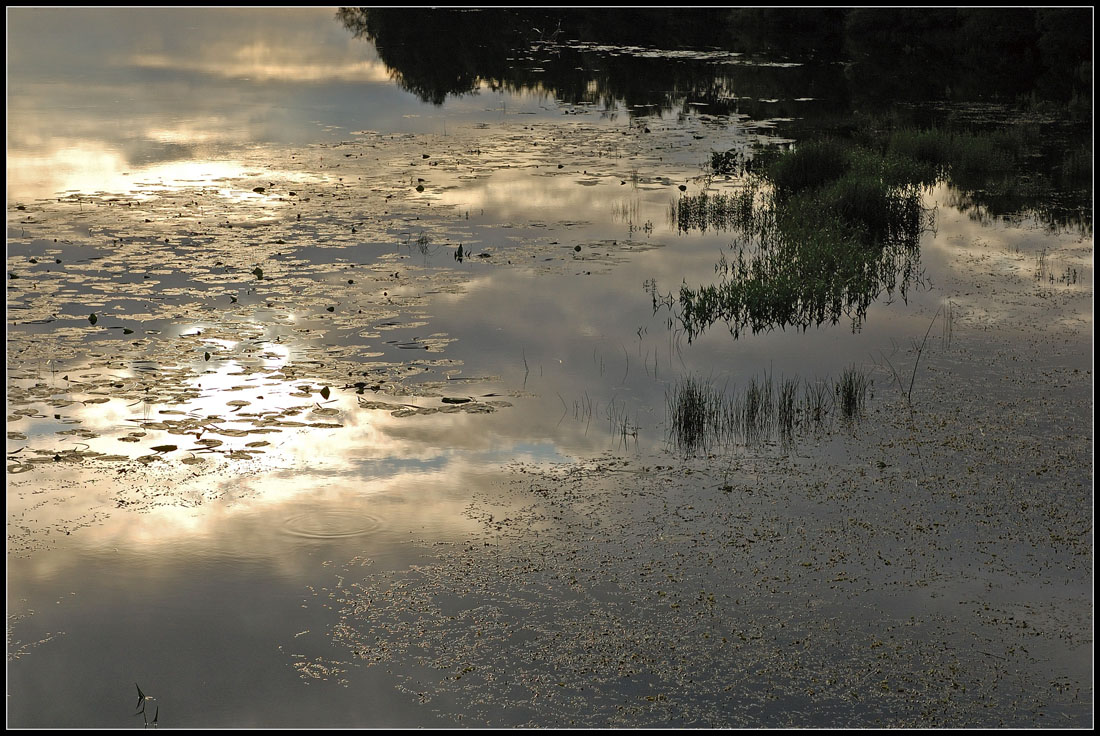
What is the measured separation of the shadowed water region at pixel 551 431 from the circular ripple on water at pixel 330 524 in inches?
1.1

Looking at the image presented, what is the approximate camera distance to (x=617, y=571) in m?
6.15

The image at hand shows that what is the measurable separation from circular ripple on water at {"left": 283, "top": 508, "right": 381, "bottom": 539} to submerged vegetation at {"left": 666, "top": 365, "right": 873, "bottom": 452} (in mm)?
2323

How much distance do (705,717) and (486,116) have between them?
1716 cm

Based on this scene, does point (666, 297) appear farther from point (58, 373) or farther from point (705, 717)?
point (705, 717)

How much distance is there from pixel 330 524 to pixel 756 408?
336cm

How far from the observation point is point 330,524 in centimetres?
662

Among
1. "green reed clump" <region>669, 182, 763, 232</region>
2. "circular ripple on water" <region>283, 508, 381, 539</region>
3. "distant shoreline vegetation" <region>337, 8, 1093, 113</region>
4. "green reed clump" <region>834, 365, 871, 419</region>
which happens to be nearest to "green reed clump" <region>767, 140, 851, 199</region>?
"green reed clump" <region>669, 182, 763, 232</region>

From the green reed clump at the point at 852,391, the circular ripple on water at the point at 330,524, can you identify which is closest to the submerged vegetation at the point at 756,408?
the green reed clump at the point at 852,391

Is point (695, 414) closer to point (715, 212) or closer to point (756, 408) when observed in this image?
point (756, 408)

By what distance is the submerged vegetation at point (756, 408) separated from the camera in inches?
315

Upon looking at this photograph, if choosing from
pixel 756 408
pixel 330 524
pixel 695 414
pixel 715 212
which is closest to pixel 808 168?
pixel 715 212

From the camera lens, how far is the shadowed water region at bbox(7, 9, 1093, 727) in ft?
17.6

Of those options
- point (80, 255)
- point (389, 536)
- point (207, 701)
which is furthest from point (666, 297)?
point (207, 701)

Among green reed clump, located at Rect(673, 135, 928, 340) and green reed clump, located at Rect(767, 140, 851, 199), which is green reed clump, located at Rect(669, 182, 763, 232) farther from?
green reed clump, located at Rect(767, 140, 851, 199)
